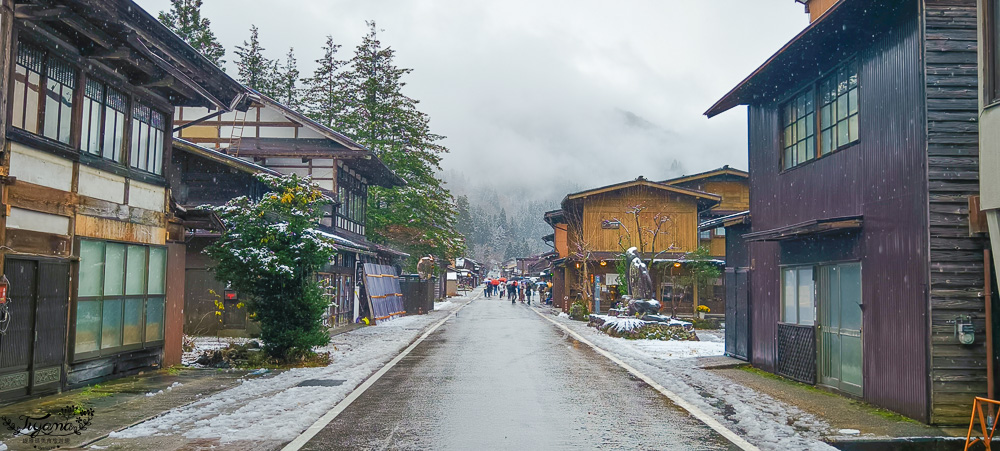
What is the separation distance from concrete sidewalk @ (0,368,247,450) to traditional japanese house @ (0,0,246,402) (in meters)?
0.35

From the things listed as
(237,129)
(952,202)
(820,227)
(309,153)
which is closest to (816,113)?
(820,227)

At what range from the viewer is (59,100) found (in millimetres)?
11281

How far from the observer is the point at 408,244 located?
44.7 meters

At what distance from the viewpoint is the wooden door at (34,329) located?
1000 cm

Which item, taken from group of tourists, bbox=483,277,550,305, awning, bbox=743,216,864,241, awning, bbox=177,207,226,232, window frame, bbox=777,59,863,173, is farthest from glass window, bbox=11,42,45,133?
group of tourists, bbox=483,277,550,305

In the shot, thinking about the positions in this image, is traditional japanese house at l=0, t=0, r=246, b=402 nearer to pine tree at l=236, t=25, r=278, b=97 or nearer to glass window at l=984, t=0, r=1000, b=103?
glass window at l=984, t=0, r=1000, b=103

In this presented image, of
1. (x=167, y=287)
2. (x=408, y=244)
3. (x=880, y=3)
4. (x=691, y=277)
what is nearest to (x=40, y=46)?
(x=167, y=287)

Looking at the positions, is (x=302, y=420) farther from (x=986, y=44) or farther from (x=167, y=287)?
(x=986, y=44)

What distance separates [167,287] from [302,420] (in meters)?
6.79

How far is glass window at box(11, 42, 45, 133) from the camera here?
33.5 feet

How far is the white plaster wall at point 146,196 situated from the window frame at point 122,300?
2.29ft

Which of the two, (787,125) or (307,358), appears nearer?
(787,125)

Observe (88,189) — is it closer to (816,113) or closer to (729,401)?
(729,401)

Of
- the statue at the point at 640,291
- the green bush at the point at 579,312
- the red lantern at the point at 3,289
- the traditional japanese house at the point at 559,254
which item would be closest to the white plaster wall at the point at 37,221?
the red lantern at the point at 3,289
